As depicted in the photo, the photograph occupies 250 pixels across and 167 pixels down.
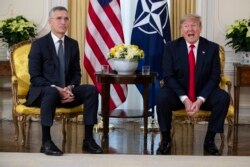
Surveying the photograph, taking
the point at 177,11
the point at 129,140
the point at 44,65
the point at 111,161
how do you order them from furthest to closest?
the point at 177,11 → the point at 129,140 → the point at 44,65 → the point at 111,161

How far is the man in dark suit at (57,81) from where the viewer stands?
4.23 m

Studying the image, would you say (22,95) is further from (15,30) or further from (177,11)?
(177,11)

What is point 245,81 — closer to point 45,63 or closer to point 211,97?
point 211,97

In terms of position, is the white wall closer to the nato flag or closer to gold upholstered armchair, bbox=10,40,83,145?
the nato flag

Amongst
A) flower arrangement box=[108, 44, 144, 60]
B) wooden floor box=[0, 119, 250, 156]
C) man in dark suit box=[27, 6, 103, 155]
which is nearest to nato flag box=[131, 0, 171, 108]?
wooden floor box=[0, 119, 250, 156]

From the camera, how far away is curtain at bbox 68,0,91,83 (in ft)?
20.1

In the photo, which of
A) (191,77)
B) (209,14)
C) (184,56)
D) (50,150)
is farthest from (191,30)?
(209,14)

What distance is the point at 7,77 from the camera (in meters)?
6.27

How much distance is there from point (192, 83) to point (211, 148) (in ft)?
1.97

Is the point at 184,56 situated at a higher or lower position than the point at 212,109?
higher

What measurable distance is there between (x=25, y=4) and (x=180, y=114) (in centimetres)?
277

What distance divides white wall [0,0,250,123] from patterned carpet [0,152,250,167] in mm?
2139

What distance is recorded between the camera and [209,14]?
6152 mm

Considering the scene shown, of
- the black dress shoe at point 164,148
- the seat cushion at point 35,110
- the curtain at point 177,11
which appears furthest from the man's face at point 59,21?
the curtain at point 177,11
